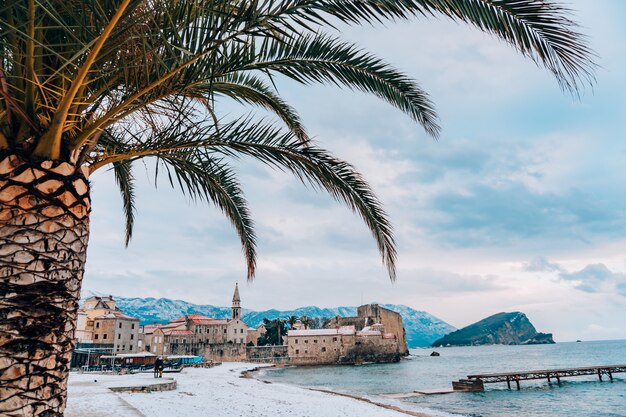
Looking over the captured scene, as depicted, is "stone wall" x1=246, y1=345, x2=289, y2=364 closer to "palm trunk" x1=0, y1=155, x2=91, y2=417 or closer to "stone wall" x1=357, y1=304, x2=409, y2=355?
"stone wall" x1=357, y1=304, x2=409, y2=355

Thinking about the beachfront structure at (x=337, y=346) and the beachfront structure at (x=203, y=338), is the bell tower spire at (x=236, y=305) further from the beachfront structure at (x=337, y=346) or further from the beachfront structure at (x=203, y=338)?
the beachfront structure at (x=337, y=346)

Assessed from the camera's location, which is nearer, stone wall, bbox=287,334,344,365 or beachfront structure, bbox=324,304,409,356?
stone wall, bbox=287,334,344,365

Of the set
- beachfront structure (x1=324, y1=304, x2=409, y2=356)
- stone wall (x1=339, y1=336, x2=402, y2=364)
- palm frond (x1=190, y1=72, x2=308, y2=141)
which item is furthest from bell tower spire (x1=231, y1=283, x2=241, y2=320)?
palm frond (x1=190, y1=72, x2=308, y2=141)

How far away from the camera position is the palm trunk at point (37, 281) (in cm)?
284

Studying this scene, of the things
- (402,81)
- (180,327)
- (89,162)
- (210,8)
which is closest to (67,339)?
(89,162)

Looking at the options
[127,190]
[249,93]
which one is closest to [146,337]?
[127,190]

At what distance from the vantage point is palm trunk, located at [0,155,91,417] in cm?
284

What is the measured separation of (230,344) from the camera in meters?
76.2

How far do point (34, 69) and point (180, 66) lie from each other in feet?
3.67

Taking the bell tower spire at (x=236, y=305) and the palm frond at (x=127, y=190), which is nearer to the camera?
the palm frond at (x=127, y=190)

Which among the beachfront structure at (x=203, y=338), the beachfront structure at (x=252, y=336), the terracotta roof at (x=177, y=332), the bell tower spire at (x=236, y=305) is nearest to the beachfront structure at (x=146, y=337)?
the beachfront structure at (x=203, y=338)

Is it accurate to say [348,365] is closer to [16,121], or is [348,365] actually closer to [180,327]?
[180,327]

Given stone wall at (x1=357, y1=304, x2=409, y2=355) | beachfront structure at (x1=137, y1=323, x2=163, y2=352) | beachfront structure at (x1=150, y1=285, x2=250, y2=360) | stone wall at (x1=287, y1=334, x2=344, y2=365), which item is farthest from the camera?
stone wall at (x1=357, y1=304, x2=409, y2=355)

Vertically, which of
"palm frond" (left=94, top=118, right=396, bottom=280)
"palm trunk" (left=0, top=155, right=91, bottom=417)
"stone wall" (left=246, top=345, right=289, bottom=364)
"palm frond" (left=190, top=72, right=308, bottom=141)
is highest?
"palm frond" (left=190, top=72, right=308, bottom=141)
